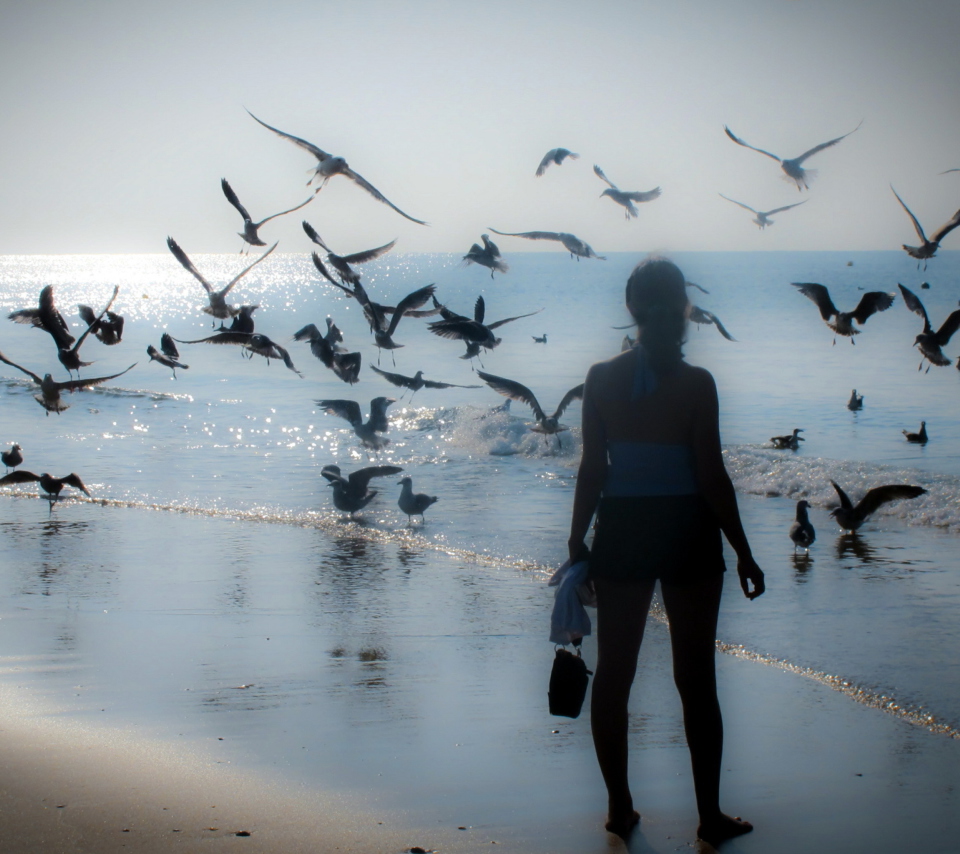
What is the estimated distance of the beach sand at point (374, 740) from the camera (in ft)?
12.0

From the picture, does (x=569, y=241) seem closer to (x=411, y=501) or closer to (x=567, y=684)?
(x=411, y=501)

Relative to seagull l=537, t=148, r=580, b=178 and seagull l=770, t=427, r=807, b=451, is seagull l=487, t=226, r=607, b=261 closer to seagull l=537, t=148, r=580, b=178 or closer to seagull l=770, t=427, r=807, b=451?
seagull l=537, t=148, r=580, b=178

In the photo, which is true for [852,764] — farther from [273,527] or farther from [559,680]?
[273,527]

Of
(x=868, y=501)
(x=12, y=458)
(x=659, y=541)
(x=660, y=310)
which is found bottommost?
(x=12, y=458)

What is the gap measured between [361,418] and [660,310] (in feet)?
28.8

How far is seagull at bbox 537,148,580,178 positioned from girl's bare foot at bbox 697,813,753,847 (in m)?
11.7

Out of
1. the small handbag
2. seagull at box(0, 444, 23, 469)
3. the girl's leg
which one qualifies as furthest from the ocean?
the girl's leg

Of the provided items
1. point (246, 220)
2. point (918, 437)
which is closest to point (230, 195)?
point (246, 220)

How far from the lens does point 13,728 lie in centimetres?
459

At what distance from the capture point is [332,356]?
419 inches

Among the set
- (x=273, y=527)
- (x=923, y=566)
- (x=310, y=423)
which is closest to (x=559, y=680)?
(x=923, y=566)

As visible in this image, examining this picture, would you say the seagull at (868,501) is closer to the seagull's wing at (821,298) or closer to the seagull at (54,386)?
the seagull's wing at (821,298)

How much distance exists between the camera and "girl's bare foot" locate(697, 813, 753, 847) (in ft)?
11.6

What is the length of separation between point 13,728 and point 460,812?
2.26 metres
